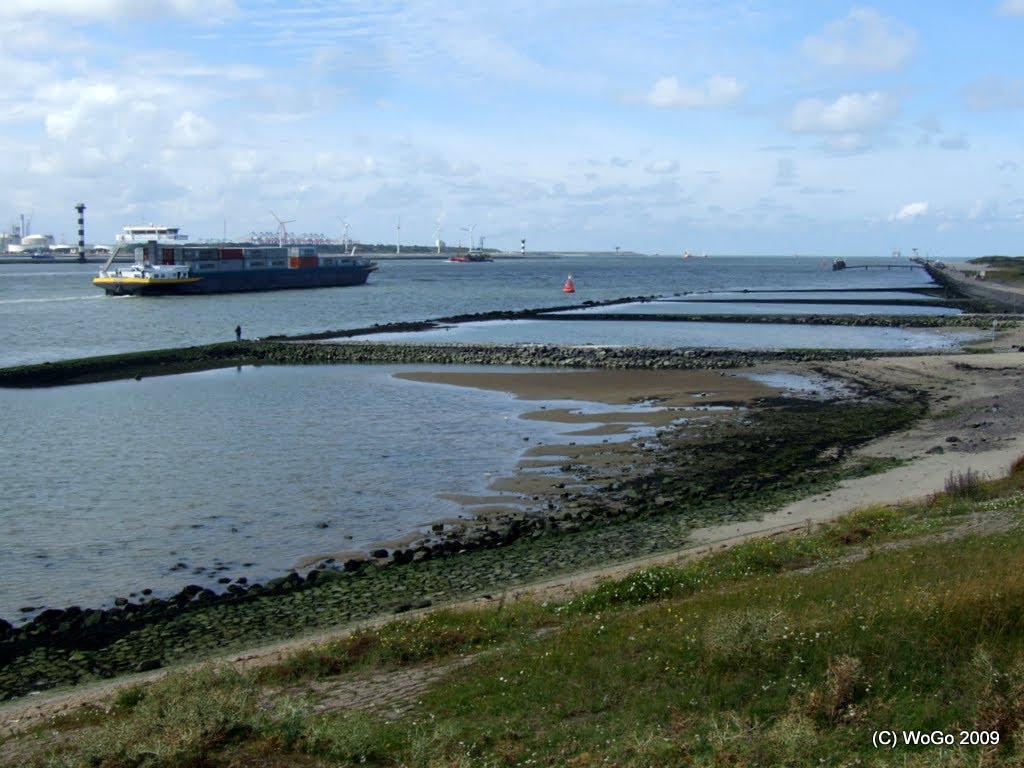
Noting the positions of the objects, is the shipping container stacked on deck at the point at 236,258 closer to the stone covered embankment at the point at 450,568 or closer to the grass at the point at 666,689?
the stone covered embankment at the point at 450,568

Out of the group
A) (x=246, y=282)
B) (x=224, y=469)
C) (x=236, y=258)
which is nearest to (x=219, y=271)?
(x=246, y=282)

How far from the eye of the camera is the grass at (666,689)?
703cm

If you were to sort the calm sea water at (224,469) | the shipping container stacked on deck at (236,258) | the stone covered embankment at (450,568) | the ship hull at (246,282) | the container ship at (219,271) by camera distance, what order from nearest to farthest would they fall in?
1. the stone covered embankment at (450,568)
2. the calm sea water at (224,469)
3. the ship hull at (246,282)
4. the container ship at (219,271)
5. the shipping container stacked on deck at (236,258)

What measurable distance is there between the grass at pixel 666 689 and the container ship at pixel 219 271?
99411 mm

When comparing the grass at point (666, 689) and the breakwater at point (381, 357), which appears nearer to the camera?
the grass at point (666, 689)

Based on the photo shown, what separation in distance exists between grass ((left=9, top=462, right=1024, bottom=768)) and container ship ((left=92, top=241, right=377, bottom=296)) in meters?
99.4

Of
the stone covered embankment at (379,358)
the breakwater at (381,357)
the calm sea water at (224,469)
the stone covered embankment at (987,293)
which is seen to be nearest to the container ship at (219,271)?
the calm sea water at (224,469)

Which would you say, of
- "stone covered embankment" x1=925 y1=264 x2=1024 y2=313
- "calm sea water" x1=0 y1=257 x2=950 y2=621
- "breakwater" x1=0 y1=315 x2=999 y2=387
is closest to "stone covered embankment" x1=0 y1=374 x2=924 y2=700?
"calm sea water" x1=0 y1=257 x2=950 y2=621

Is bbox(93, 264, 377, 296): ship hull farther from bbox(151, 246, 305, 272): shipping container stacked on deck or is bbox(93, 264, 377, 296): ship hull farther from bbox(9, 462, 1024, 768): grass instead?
bbox(9, 462, 1024, 768): grass

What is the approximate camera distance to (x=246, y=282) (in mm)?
113625

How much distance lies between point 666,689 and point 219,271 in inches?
4291

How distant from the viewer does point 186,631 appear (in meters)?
13.5

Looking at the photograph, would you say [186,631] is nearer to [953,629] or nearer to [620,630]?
[620,630]

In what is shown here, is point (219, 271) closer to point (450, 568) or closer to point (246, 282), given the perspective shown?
point (246, 282)
